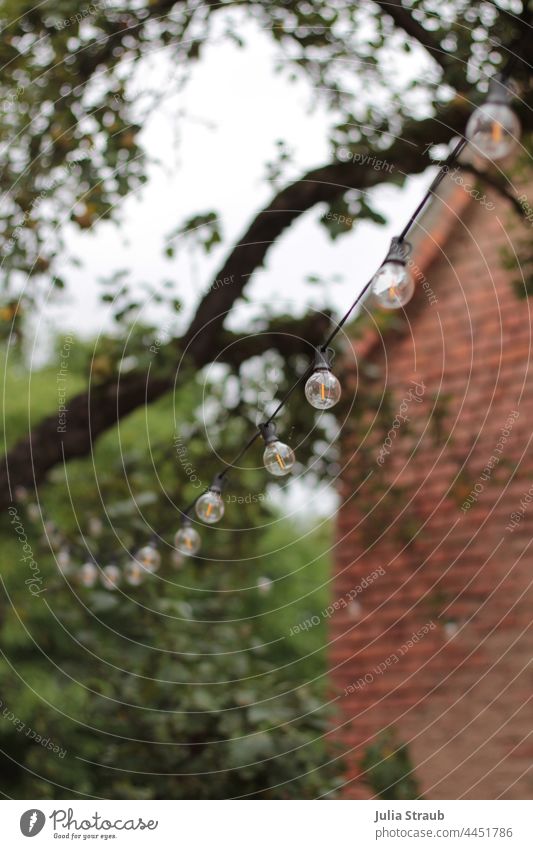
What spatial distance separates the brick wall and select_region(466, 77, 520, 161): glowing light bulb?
255 centimetres

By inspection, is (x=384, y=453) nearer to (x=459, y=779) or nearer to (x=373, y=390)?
(x=373, y=390)

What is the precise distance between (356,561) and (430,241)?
5.25 ft

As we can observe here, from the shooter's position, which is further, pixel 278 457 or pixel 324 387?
pixel 278 457

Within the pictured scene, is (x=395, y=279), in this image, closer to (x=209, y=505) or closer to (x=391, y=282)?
(x=391, y=282)

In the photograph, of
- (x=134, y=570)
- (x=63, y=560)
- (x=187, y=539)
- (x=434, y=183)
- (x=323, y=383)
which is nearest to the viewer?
(x=434, y=183)

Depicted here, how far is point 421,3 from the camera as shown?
3.61m

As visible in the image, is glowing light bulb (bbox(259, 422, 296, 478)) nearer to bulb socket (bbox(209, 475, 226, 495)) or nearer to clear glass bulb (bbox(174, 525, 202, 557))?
bulb socket (bbox(209, 475, 226, 495))

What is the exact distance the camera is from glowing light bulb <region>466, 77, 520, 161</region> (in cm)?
191

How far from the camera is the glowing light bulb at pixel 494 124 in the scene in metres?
1.91

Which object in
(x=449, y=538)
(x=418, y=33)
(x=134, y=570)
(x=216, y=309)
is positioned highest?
(x=418, y=33)

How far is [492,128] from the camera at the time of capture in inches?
75.4

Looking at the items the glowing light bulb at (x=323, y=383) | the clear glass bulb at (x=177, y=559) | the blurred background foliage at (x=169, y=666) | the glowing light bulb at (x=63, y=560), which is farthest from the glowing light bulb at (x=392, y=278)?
the clear glass bulb at (x=177, y=559)

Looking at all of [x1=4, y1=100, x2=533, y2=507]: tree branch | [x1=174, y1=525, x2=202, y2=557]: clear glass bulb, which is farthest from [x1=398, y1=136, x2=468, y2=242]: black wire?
[x1=4, y1=100, x2=533, y2=507]: tree branch

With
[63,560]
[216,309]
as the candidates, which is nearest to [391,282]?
[216,309]
